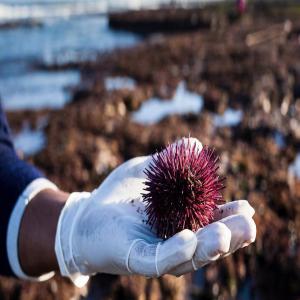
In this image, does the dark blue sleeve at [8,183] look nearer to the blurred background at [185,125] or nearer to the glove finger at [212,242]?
the glove finger at [212,242]

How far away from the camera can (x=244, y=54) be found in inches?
790

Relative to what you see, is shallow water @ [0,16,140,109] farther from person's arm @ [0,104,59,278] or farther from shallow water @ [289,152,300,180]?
person's arm @ [0,104,59,278]

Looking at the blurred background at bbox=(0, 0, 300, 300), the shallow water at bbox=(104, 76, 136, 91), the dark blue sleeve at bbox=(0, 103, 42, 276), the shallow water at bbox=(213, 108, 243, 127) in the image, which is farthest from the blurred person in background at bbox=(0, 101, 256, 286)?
the shallow water at bbox=(104, 76, 136, 91)

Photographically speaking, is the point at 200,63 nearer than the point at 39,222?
No

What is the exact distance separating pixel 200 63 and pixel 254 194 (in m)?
13.3

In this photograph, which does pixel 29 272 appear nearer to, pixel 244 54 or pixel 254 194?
pixel 254 194

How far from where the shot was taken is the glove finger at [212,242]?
1698mm

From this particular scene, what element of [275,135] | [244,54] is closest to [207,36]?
[244,54]

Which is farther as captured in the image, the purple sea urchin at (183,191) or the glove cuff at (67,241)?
the glove cuff at (67,241)

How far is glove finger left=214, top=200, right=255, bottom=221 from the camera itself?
1.88 metres

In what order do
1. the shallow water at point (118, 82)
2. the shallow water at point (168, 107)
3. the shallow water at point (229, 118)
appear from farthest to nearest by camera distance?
the shallow water at point (118, 82), the shallow water at point (168, 107), the shallow water at point (229, 118)

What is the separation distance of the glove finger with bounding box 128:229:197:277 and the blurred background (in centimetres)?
281

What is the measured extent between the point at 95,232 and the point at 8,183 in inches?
27.2

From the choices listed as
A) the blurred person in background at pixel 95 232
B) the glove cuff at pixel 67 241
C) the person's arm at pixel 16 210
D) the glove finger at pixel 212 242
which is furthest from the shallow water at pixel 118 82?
the glove finger at pixel 212 242
